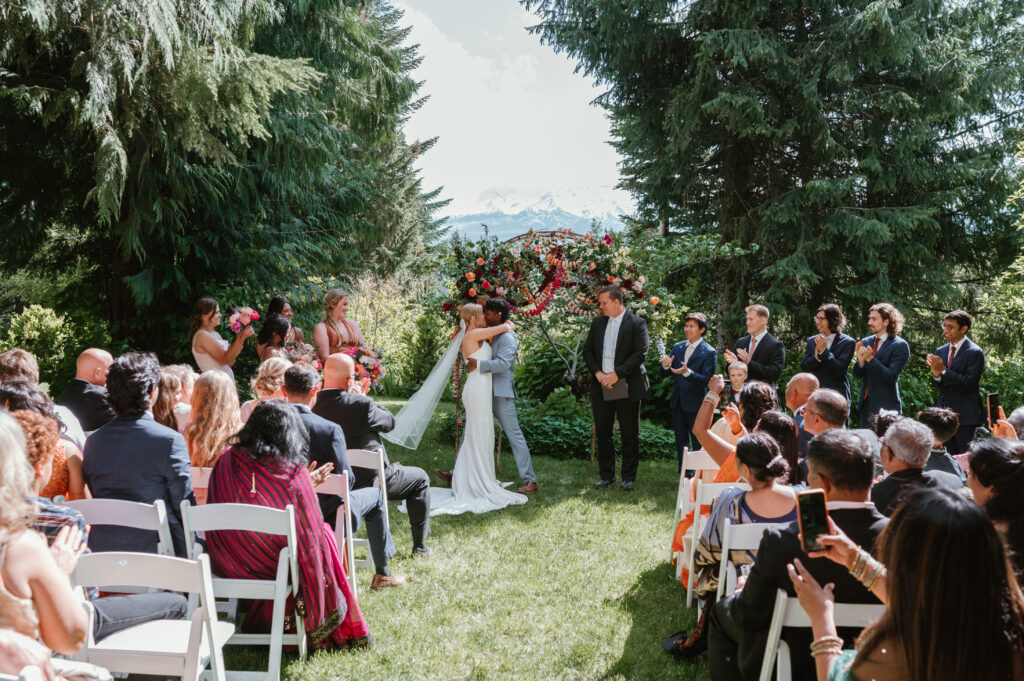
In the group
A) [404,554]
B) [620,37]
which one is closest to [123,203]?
[404,554]

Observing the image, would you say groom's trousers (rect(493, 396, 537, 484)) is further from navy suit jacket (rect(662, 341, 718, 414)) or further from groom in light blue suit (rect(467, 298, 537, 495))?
navy suit jacket (rect(662, 341, 718, 414))

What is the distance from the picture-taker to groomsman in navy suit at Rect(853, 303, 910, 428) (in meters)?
6.36

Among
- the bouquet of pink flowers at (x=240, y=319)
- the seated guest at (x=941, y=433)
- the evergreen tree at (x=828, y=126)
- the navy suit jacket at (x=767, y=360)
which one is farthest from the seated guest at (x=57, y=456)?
the evergreen tree at (x=828, y=126)

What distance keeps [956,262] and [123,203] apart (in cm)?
1418

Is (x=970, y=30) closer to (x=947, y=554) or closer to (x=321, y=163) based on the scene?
(x=321, y=163)

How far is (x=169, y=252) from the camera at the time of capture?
8945 millimetres

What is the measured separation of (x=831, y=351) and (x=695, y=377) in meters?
1.35

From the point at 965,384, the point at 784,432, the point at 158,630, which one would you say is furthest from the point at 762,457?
the point at 965,384

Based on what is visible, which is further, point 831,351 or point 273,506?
point 831,351

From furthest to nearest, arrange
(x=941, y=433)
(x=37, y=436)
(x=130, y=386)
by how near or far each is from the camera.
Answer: (x=941, y=433) < (x=130, y=386) < (x=37, y=436)

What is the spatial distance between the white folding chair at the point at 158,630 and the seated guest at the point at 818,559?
2.01m

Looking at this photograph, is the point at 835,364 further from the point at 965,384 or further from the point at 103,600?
the point at 103,600

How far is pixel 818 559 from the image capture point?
2.40m

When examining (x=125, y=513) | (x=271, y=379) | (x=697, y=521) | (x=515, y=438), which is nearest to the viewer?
(x=125, y=513)
